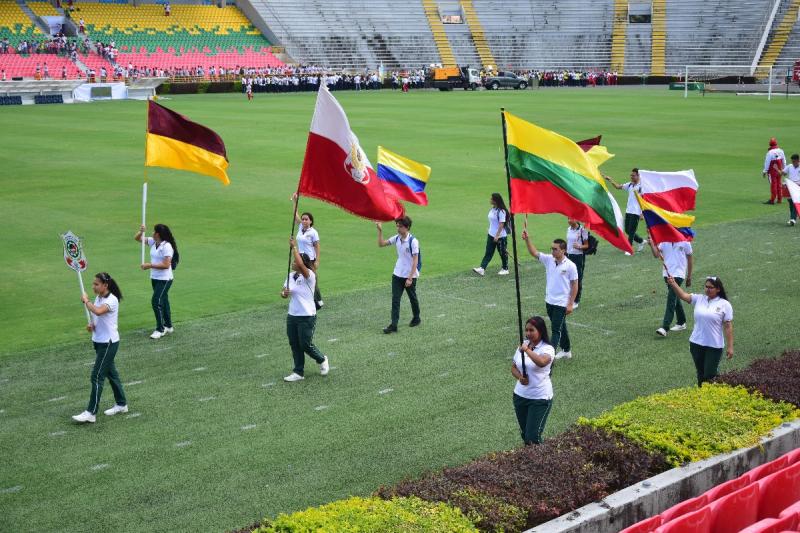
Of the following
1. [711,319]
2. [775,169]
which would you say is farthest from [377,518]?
[775,169]

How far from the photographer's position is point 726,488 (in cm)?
723

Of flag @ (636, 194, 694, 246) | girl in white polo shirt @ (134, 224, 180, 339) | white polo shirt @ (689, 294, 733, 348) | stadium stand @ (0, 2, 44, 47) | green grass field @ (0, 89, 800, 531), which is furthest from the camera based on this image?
stadium stand @ (0, 2, 44, 47)

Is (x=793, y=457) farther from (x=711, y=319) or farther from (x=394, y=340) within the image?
(x=394, y=340)

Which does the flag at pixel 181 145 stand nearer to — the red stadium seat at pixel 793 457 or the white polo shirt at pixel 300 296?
the white polo shirt at pixel 300 296

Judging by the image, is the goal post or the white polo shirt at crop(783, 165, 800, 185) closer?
the white polo shirt at crop(783, 165, 800, 185)

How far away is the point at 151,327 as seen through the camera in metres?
15.3

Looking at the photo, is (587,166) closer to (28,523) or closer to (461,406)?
(461,406)

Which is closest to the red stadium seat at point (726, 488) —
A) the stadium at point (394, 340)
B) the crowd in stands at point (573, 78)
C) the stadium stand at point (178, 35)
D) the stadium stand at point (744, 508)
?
the stadium stand at point (744, 508)

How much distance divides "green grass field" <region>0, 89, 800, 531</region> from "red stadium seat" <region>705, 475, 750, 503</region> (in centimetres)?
339

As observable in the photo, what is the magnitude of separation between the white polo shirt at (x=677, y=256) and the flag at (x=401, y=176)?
Result: 3.65 m

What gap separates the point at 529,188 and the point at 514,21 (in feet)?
278

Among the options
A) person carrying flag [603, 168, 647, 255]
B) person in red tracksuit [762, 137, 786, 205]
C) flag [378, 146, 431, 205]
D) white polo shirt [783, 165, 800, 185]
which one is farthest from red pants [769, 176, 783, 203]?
flag [378, 146, 431, 205]

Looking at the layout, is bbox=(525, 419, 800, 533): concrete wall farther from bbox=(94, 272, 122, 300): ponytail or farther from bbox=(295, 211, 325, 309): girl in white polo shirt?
bbox=(295, 211, 325, 309): girl in white polo shirt

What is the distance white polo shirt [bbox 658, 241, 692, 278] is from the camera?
14391 millimetres
